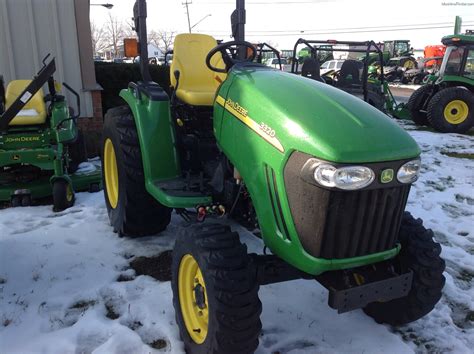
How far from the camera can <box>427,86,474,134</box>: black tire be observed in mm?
9445

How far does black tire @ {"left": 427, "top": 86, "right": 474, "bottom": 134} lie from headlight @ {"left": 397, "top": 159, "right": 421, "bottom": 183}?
326 inches

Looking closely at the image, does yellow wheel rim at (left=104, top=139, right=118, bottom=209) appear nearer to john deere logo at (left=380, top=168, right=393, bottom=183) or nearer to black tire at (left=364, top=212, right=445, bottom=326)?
black tire at (left=364, top=212, right=445, bottom=326)

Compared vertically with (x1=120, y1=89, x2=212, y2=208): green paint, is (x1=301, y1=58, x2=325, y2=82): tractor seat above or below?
above

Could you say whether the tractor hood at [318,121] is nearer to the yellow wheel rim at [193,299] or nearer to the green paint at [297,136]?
the green paint at [297,136]

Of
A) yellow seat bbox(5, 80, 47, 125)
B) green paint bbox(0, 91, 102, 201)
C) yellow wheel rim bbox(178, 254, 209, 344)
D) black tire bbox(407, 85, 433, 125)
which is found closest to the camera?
yellow wheel rim bbox(178, 254, 209, 344)

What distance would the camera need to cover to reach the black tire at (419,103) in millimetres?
10227

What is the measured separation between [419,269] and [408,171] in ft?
2.09

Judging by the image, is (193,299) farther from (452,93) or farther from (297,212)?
(452,93)

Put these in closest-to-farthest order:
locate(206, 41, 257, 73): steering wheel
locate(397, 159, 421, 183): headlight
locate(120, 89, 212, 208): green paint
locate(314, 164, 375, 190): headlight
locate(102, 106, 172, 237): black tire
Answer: locate(314, 164, 375, 190): headlight → locate(397, 159, 421, 183): headlight → locate(206, 41, 257, 73): steering wheel → locate(120, 89, 212, 208): green paint → locate(102, 106, 172, 237): black tire

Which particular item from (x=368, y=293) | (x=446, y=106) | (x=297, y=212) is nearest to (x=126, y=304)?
(x=297, y=212)

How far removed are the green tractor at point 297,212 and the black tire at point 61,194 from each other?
194 centimetres

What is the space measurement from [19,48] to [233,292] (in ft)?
18.7

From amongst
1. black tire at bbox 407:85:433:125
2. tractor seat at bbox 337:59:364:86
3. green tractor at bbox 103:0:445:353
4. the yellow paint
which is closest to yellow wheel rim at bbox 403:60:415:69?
black tire at bbox 407:85:433:125

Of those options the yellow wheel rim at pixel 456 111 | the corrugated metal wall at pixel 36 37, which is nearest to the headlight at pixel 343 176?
the corrugated metal wall at pixel 36 37
